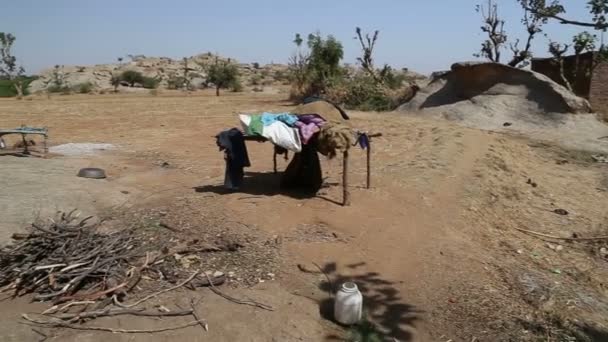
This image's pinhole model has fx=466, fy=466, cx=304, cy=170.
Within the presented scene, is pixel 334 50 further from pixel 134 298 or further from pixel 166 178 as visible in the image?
pixel 134 298

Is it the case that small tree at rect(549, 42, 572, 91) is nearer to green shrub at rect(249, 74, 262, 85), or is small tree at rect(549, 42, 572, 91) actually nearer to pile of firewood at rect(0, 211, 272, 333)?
pile of firewood at rect(0, 211, 272, 333)

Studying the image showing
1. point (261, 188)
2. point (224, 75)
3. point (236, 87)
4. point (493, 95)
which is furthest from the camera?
point (236, 87)

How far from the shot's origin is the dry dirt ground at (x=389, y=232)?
305cm

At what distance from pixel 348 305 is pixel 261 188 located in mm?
2556

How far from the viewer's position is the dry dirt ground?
305cm

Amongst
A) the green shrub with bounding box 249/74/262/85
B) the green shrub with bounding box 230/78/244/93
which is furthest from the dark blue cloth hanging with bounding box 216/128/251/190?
the green shrub with bounding box 249/74/262/85

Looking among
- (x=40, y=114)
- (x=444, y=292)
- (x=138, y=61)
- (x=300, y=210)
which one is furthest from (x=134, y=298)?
(x=138, y=61)

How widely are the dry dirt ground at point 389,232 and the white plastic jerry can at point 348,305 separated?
0.08 meters

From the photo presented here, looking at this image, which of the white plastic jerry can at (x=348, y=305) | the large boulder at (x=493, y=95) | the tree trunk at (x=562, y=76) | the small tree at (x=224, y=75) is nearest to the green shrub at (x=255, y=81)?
the small tree at (x=224, y=75)

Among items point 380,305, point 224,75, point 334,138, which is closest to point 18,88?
point 224,75

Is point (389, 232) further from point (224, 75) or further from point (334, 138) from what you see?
point (224, 75)

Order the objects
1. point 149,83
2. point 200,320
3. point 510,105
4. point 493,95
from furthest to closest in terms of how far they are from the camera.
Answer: point 149,83, point 493,95, point 510,105, point 200,320

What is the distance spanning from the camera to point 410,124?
10492 mm

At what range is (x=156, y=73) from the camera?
41750 millimetres
